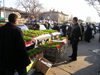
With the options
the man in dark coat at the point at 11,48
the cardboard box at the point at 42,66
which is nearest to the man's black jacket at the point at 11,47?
the man in dark coat at the point at 11,48

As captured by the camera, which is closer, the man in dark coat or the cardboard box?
the man in dark coat

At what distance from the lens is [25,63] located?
8.05 feet

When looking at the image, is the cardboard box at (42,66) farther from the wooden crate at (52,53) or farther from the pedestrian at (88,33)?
the pedestrian at (88,33)

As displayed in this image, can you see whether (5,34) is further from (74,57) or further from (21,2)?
(21,2)

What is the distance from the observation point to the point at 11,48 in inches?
92.4

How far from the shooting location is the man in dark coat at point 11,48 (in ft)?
7.64

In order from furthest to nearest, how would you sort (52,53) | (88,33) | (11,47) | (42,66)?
1. (88,33)
2. (52,53)
3. (42,66)
4. (11,47)

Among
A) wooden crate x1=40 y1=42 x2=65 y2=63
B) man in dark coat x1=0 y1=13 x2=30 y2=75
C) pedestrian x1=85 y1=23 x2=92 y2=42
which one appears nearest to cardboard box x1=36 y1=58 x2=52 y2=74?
wooden crate x1=40 y1=42 x2=65 y2=63

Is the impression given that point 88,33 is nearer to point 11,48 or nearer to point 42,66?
point 42,66

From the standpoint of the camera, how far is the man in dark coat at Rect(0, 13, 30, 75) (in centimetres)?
233

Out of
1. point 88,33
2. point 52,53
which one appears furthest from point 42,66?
point 88,33

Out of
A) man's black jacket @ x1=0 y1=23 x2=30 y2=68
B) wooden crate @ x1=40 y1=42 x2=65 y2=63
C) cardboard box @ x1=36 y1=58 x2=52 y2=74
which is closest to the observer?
man's black jacket @ x1=0 y1=23 x2=30 y2=68

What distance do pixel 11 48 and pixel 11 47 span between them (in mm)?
21

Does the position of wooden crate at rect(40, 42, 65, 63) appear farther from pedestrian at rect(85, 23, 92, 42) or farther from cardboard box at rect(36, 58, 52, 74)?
pedestrian at rect(85, 23, 92, 42)
